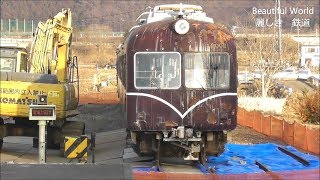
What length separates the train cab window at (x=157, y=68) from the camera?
15.4m

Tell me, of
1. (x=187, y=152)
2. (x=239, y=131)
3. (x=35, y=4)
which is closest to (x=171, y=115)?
(x=187, y=152)

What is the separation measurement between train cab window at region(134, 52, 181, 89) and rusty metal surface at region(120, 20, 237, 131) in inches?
4.8

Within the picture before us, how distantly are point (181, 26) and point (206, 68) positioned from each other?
120 cm

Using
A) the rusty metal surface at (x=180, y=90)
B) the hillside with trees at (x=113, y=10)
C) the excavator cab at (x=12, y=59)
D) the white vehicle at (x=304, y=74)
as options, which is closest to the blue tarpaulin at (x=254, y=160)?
the rusty metal surface at (x=180, y=90)

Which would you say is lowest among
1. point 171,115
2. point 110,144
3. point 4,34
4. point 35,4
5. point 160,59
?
point 110,144

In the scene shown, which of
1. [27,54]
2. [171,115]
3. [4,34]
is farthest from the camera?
[4,34]

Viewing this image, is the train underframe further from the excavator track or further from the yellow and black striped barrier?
the excavator track

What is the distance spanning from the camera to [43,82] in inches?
715

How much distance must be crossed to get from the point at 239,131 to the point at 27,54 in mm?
8582

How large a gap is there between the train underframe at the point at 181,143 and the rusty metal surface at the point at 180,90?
0.25 m

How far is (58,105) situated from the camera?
18094 millimetres

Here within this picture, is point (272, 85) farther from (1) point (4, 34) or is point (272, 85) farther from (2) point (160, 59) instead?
(1) point (4, 34)

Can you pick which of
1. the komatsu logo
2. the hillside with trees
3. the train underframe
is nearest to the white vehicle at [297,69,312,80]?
the hillside with trees

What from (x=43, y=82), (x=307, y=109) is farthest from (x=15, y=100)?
(x=307, y=109)
